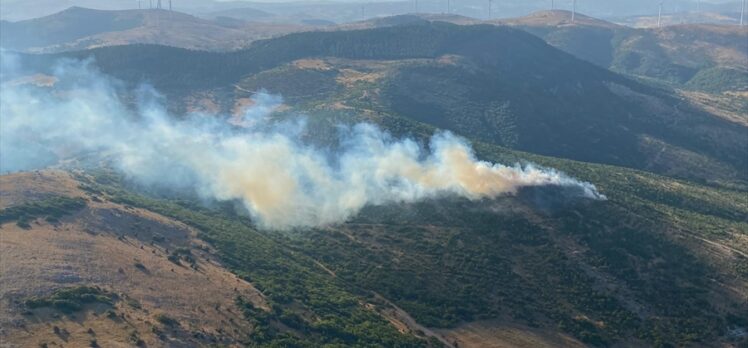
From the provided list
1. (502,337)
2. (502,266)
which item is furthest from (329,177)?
(502,337)

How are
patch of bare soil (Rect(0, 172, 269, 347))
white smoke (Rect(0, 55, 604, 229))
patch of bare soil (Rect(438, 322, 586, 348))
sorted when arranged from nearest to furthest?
1. patch of bare soil (Rect(0, 172, 269, 347))
2. patch of bare soil (Rect(438, 322, 586, 348))
3. white smoke (Rect(0, 55, 604, 229))

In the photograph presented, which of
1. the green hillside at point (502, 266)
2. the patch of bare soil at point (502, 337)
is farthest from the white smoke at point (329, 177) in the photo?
the patch of bare soil at point (502, 337)

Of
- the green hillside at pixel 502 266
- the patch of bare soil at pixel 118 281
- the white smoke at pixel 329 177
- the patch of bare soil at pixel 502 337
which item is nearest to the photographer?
the patch of bare soil at pixel 118 281

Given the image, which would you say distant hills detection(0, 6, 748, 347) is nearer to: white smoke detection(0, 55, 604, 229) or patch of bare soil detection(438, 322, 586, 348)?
patch of bare soil detection(438, 322, 586, 348)

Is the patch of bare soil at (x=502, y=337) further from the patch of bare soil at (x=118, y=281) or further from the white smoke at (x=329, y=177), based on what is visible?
the white smoke at (x=329, y=177)

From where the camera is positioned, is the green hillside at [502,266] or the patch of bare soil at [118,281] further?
the green hillside at [502,266]

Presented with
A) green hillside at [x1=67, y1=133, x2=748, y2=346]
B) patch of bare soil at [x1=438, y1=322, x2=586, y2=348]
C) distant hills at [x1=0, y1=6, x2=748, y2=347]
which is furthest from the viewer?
green hillside at [x1=67, y1=133, x2=748, y2=346]

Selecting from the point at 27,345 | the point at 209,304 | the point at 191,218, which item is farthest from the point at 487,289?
the point at 27,345

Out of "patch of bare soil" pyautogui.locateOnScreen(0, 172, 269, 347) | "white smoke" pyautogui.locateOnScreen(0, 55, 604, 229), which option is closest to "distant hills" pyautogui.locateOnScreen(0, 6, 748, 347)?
"patch of bare soil" pyautogui.locateOnScreen(0, 172, 269, 347)

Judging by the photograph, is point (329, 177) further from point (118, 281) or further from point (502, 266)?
point (118, 281)
